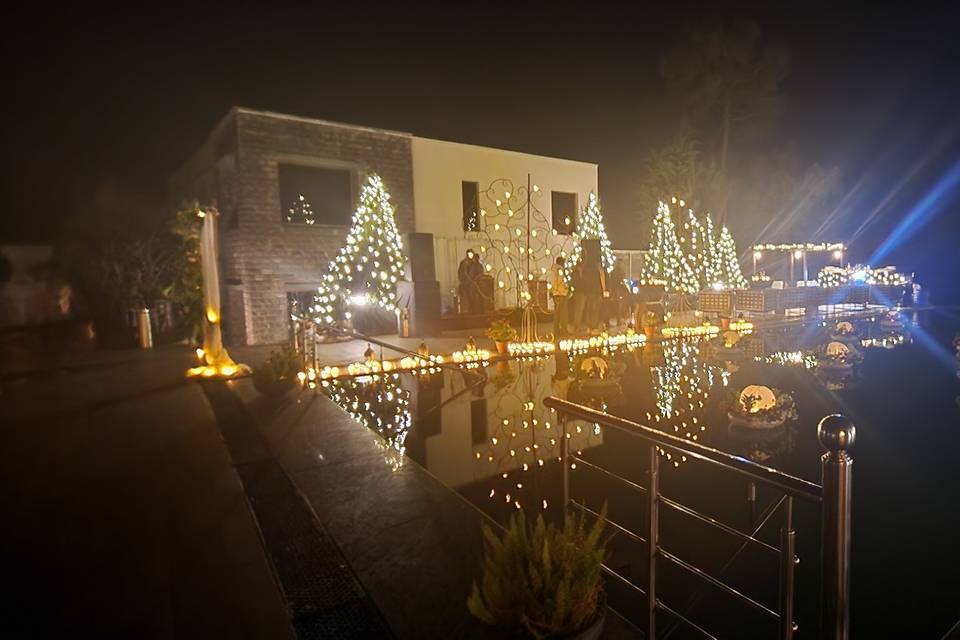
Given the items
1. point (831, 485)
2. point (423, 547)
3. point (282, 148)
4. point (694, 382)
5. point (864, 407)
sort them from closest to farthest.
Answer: point (831, 485)
point (423, 547)
point (864, 407)
point (694, 382)
point (282, 148)

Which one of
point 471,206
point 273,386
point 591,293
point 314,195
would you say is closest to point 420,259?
point 471,206

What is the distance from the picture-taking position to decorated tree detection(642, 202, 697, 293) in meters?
19.1

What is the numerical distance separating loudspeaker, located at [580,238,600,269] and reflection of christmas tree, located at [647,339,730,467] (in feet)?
11.6

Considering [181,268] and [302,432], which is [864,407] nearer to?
[302,432]

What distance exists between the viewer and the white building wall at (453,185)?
55.3ft

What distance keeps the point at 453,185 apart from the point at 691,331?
8.87 metres

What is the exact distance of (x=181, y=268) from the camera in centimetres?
1512

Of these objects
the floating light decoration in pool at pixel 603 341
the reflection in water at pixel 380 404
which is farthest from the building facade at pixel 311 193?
the reflection in water at pixel 380 404

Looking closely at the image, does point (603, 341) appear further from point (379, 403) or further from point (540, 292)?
point (379, 403)

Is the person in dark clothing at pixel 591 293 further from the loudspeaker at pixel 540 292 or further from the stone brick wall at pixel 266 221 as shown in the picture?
the stone brick wall at pixel 266 221

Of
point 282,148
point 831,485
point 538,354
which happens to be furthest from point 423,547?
point 282,148

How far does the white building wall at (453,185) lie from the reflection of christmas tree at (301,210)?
12.1 feet

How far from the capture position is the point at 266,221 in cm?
1405

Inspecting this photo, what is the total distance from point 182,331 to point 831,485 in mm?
16571
